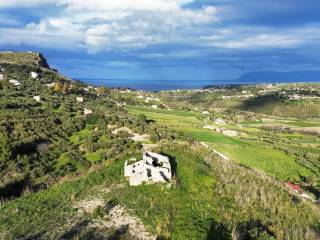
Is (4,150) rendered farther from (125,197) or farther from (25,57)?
(25,57)

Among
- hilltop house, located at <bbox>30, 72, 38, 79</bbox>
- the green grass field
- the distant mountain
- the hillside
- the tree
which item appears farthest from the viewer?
the distant mountain

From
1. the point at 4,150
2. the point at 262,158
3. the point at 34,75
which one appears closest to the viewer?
the point at 4,150

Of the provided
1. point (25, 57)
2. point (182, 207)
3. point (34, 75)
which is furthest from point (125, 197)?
point (25, 57)

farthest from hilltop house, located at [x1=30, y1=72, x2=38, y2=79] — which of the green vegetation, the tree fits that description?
the green vegetation

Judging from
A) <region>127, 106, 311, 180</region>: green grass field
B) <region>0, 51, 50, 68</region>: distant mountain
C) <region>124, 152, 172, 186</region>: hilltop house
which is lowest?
Answer: <region>127, 106, 311, 180</region>: green grass field

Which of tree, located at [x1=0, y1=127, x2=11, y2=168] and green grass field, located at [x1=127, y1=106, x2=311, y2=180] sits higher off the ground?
tree, located at [x1=0, y1=127, x2=11, y2=168]

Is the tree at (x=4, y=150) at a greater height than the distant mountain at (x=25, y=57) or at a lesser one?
lesser

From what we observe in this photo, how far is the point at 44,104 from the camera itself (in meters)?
68.7

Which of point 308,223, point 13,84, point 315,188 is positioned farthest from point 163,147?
point 13,84

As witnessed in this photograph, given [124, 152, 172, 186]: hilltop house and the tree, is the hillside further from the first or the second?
[124, 152, 172, 186]: hilltop house

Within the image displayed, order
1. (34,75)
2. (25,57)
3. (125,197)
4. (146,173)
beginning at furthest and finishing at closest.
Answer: (25,57) < (34,75) < (146,173) < (125,197)

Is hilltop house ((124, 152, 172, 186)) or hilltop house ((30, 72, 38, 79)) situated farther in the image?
hilltop house ((30, 72, 38, 79))

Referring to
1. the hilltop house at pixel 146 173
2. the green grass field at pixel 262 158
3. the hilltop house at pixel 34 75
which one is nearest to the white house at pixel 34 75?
the hilltop house at pixel 34 75

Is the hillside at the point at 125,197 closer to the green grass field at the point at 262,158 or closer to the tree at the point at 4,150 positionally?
the tree at the point at 4,150
